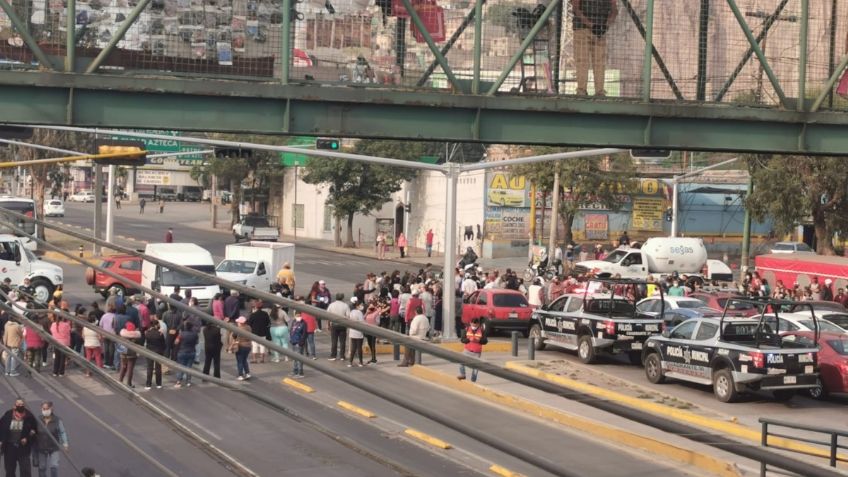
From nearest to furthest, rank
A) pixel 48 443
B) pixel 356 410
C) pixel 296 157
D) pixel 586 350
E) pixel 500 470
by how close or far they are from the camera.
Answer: pixel 48 443
pixel 356 410
pixel 500 470
pixel 586 350
pixel 296 157

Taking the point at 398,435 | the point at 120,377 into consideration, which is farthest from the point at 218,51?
the point at 398,435

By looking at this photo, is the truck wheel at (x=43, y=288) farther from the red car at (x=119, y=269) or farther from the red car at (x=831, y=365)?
the red car at (x=831, y=365)

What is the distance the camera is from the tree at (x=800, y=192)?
157 feet

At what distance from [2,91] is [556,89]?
845cm

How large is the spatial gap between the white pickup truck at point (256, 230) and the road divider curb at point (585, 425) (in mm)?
43830

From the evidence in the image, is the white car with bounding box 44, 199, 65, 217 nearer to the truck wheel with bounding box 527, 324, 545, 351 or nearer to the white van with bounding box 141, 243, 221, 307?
the white van with bounding box 141, 243, 221, 307

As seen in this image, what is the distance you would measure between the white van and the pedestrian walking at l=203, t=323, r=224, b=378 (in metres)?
8.84

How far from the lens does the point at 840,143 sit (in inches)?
781

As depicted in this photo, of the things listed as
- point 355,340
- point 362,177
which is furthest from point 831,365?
point 362,177

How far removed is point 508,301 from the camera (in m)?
32.7

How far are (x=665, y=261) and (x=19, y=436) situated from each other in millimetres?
42411

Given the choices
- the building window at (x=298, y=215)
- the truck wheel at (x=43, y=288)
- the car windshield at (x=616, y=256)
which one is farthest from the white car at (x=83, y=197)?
the truck wheel at (x=43, y=288)

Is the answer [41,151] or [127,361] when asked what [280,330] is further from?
[41,151]

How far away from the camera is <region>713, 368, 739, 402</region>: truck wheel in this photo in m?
22.2
